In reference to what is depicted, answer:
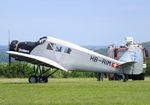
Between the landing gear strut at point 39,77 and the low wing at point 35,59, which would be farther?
the low wing at point 35,59

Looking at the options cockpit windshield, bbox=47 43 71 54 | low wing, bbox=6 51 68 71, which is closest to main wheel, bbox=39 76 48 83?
low wing, bbox=6 51 68 71

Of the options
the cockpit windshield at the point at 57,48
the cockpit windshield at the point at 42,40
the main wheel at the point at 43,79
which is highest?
the cockpit windshield at the point at 42,40

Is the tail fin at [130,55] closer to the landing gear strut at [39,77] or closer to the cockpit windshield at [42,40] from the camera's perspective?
the landing gear strut at [39,77]

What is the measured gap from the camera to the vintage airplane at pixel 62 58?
38.5 metres

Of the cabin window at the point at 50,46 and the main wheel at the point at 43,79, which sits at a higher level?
the cabin window at the point at 50,46

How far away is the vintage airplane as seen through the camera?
38.5m

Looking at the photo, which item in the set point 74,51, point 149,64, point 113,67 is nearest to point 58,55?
point 74,51

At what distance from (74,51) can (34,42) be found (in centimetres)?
284

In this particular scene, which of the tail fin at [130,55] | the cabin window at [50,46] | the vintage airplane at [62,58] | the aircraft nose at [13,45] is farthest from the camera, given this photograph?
the tail fin at [130,55]

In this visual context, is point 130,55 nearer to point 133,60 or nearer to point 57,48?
point 133,60

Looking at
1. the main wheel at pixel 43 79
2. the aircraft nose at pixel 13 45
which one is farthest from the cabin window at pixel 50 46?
the aircraft nose at pixel 13 45

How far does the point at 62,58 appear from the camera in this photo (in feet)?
129

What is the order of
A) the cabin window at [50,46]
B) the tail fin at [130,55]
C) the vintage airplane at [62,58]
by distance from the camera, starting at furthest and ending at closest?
the tail fin at [130,55]
the cabin window at [50,46]
the vintage airplane at [62,58]

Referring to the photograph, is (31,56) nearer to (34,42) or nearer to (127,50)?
(34,42)
